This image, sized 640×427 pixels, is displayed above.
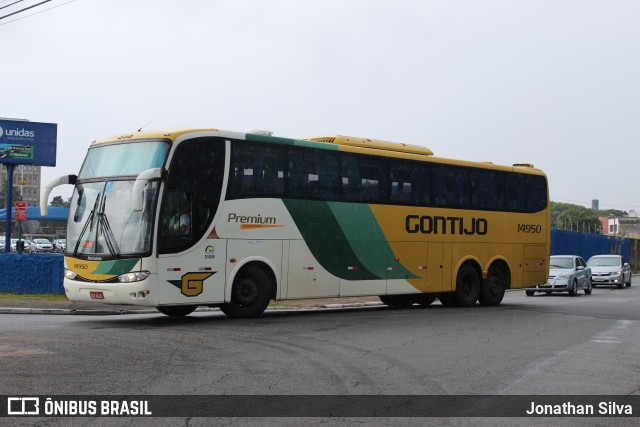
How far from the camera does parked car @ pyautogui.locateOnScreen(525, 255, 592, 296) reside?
3206 centimetres

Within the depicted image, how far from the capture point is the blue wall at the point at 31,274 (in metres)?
25.2

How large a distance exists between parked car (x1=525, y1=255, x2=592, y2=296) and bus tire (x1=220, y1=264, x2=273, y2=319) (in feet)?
55.8

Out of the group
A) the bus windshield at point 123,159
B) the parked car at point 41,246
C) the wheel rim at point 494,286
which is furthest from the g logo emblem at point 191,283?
the parked car at point 41,246

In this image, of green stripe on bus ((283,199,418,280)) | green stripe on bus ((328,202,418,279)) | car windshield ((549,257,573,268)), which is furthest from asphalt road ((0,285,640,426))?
car windshield ((549,257,573,268))

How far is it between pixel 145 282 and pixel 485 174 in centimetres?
1153

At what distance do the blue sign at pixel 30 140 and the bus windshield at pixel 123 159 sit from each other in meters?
22.4

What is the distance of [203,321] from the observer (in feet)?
54.4

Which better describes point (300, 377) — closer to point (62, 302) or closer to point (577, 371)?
point (577, 371)

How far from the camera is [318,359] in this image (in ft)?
36.8

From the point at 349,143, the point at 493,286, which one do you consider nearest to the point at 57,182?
the point at 349,143

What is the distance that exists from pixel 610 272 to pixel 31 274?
27105mm

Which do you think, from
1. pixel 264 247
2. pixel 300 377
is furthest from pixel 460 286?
pixel 300 377

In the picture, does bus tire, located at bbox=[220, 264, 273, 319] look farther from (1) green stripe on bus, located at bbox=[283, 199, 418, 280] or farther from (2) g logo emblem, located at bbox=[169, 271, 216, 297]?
(1) green stripe on bus, located at bbox=[283, 199, 418, 280]

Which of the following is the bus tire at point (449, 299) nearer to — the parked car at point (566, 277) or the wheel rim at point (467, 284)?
the wheel rim at point (467, 284)
